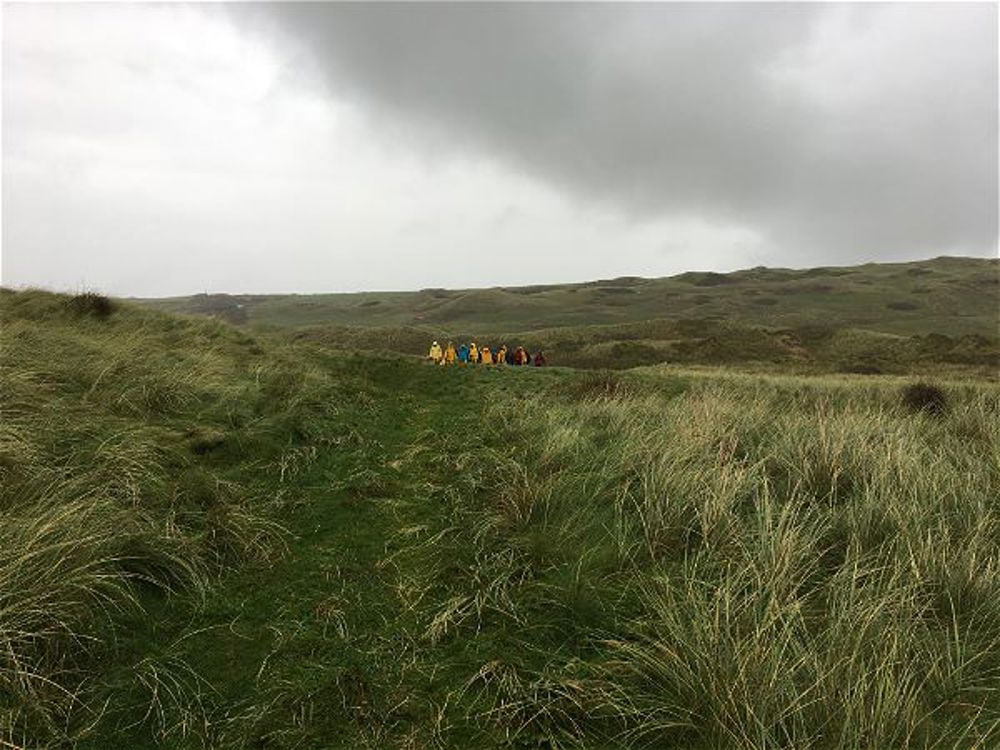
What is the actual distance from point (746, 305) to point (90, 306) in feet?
277

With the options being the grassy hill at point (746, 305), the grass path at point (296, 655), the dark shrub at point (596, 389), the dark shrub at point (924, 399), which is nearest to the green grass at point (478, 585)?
the grass path at point (296, 655)

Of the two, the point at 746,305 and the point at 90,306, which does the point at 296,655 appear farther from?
the point at 746,305

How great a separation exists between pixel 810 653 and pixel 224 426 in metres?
7.98

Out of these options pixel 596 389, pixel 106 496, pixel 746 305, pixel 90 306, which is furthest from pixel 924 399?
pixel 746 305

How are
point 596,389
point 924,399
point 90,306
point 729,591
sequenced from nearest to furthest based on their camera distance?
point 729,591 → point 596,389 → point 924,399 → point 90,306

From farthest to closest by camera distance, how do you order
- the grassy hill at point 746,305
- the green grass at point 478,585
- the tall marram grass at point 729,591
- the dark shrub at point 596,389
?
1. the grassy hill at point 746,305
2. the dark shrub at point 596,389
3. the green grass at point 478,585
4. the tall marram grass at point 729,591

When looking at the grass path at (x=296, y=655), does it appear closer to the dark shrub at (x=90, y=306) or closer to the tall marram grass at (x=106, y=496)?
the tall marram grass at (x=106, y=496)

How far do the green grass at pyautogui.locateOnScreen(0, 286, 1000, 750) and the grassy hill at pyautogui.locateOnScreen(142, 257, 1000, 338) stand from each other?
57.2 m

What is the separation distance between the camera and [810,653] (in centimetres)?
338

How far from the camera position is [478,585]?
16.6 feet

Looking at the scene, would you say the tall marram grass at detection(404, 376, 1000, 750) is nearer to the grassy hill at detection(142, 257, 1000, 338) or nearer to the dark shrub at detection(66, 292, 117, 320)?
the dark shrub at detection(66, 292, 117, 320)

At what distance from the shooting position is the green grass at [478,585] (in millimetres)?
3355

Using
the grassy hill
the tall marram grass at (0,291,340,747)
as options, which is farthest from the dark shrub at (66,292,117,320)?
the grassy hill

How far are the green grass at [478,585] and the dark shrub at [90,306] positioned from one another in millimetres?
9812
